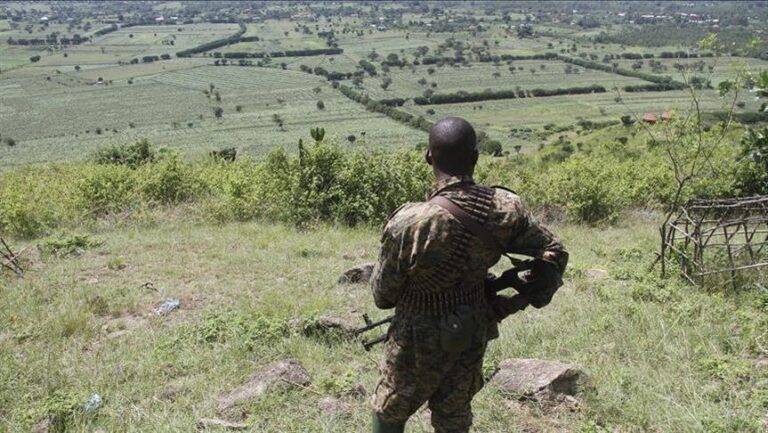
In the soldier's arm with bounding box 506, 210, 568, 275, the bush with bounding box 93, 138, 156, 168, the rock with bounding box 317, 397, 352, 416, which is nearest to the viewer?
the soldier's arm with bounding box 506, 210, 568, 275

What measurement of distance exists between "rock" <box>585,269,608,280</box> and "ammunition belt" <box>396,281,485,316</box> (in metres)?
4.84

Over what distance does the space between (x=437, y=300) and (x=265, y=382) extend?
2102 millimetres

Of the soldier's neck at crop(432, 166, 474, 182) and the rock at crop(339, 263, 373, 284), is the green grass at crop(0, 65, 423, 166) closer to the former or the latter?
the rock at crop(339, 263, 373, 284)

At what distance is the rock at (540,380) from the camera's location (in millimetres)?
3940

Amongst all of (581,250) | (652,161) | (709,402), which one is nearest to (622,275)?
(581,250)

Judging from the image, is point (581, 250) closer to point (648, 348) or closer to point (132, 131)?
point (648, 348)

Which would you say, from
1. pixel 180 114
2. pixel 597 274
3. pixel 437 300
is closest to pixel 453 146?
pixel 437 300

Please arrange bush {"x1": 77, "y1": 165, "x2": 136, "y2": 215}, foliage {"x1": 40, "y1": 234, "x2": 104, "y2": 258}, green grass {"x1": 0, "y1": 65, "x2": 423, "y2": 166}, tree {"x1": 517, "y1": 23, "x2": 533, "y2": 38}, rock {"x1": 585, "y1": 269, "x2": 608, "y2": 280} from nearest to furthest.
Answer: rock {"x1": 585, "y1": 269, "x2": 608, "y2": 280} < foliage {"x1": 40, "y1": 234, "x2": 104, "y2": 258} < bush {"x1": 77, "y1": 165, "x2": 136, "y2": 215} < green grass {"x1": 0, "y1": 65, "x2": 423, "y2": 166} < tree {"x1": 517, "y1": 23, "x2": 533, "y2": 38}

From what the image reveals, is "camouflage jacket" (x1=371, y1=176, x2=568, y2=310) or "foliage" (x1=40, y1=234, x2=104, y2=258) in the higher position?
"camouflage jacket" (x1=371, y1=176, x2=568, y2=310)

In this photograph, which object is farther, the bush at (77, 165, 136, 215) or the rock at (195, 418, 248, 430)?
the bush at (77, 165, 136, 215)

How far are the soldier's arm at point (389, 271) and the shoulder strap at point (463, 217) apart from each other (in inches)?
9.0

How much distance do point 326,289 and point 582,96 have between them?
211ft

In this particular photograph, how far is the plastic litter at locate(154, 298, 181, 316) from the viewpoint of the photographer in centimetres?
605

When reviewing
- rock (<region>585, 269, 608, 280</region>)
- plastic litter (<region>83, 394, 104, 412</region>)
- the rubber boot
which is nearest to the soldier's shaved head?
the rubber boot
